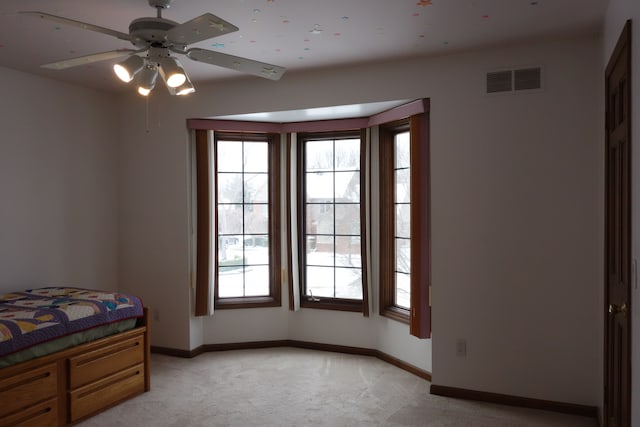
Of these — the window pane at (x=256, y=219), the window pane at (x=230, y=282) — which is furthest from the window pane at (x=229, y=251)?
the window pane at (x=256, y=219)

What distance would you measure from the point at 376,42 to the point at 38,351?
115 inches

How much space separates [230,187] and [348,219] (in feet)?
3.94

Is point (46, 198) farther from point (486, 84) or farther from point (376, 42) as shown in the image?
point (486, 84)

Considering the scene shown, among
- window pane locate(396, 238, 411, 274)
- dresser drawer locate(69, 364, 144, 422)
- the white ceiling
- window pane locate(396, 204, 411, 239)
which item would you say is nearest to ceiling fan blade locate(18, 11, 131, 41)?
the white ceiling

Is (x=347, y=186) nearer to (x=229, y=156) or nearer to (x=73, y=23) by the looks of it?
(x=229, y=156)

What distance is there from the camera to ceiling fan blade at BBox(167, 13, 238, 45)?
2.05 metres

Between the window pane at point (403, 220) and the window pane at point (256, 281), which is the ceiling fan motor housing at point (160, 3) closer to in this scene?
the window pane at point (403, 220)

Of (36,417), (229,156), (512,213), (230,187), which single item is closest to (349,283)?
(230,187)

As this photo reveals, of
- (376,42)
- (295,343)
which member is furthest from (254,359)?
(376,42)

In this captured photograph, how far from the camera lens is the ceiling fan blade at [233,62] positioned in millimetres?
2471

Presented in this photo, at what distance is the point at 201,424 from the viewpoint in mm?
3217

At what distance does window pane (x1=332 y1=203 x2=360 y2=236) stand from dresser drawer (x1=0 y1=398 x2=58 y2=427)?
8.89 ft

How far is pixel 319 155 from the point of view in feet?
15.9

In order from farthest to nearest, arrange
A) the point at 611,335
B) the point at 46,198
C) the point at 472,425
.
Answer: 1. the point at 46,198
2. the point at 472,425
3. the point at 611,335
